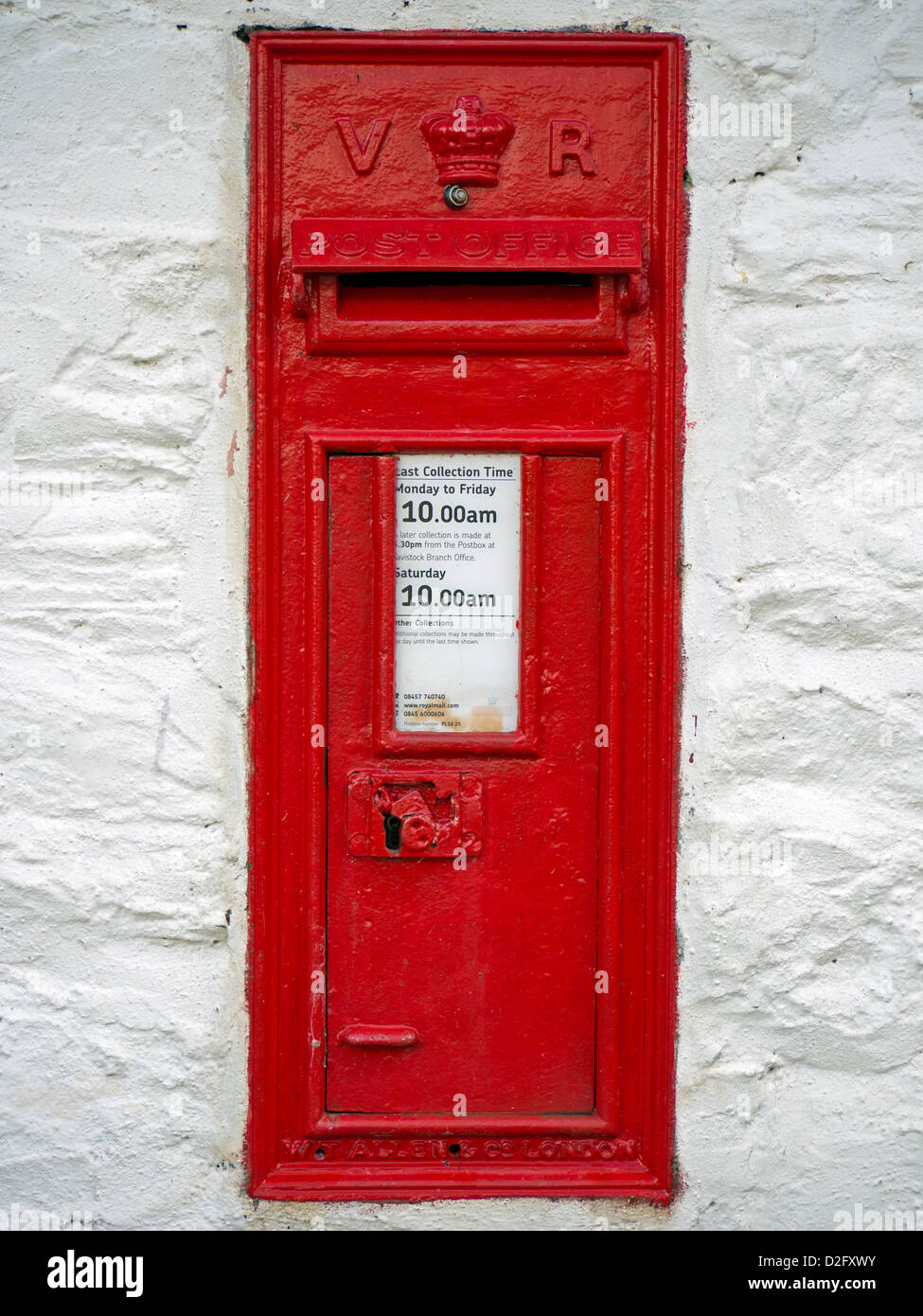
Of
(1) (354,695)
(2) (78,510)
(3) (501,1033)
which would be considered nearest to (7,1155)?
(3) (501,1033)

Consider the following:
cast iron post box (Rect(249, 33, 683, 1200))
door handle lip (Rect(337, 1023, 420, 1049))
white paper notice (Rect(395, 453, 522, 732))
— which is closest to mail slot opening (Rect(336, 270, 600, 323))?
cast iron post box (Rect(249, 33, 683, 1200))

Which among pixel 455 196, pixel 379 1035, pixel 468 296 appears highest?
pixel 455 196

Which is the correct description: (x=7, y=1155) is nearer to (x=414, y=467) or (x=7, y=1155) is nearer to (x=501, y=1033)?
(x=501, y=1033)

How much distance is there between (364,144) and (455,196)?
0.60ft

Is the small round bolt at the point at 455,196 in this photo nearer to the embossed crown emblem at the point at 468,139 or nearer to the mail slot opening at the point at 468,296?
the embossed crown emblem at the point at 468,139

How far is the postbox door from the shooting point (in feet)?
5.79

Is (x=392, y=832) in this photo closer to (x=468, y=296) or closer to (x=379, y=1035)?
(x=379, y=1035)

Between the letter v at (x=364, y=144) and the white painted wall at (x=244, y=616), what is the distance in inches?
7.1

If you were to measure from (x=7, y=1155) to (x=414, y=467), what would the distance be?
1416 millimetres

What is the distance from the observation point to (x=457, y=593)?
177cm

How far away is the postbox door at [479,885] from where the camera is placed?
1766mm

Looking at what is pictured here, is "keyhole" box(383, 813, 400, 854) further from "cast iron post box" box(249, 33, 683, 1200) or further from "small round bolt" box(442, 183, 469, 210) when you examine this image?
"small round bolt" box(442, 183, 469, 210)

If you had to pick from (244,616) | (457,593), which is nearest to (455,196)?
(457,593)

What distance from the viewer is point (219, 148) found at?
176 cm
